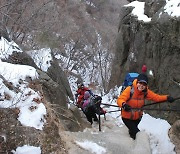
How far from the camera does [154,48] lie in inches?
434

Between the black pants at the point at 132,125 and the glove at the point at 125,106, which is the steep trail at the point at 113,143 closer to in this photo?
the black pants at the point at 132,125

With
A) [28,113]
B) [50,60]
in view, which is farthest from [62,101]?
[50,60]

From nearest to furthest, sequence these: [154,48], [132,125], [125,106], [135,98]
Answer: [125,106] → [135,98] → [132,125] → [154,48]

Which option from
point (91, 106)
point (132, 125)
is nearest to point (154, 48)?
point (91, 106)

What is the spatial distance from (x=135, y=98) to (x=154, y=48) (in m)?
4.89

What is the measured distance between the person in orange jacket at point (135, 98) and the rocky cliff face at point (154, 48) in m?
2.48

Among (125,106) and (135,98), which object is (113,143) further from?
(135,98)

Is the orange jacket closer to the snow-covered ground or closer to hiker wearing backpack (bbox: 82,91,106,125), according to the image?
the snow-covered ground

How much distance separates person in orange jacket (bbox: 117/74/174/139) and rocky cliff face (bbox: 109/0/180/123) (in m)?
2.48

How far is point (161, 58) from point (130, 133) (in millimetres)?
4161

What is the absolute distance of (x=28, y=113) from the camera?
6.05 metres

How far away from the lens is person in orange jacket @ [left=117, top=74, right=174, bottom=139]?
249 inches

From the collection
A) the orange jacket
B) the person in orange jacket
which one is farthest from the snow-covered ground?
the orange jacket

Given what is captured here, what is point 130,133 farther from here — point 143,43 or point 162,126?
point 143,43
